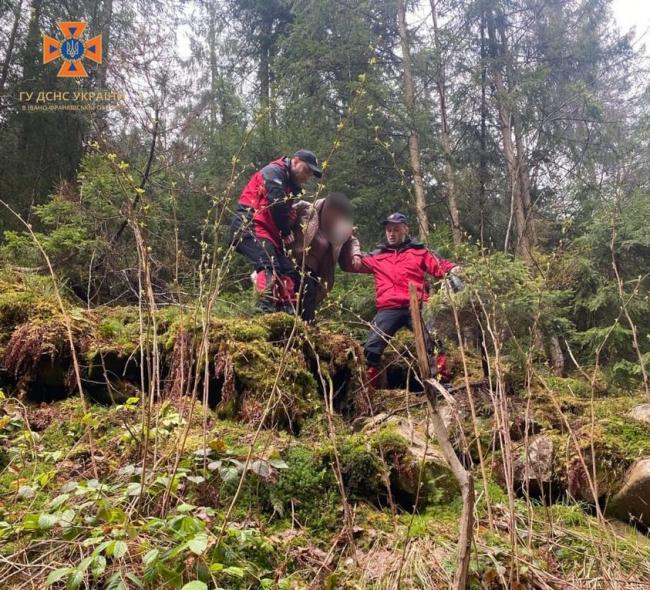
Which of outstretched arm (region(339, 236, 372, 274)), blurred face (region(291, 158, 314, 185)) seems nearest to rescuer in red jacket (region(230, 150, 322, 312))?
blurred face (region(291, 158, 314, 185))

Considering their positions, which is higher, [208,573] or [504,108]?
[504,108]

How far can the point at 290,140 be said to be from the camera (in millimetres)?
9102

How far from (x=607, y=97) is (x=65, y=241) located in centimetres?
1268

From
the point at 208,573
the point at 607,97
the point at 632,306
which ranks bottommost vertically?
the point at 208,573

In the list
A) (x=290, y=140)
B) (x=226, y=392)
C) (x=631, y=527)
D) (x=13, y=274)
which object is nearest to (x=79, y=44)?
(x=290, y=140)

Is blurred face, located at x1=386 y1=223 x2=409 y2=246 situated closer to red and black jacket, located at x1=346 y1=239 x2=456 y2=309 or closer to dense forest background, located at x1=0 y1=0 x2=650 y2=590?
red and black jacket, located at x1=346 y1=239 x2=456 y2=309

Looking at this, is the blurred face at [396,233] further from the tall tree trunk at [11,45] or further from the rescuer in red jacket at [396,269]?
the tall tree trunk at [11,45]

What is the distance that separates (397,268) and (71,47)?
29.7ft

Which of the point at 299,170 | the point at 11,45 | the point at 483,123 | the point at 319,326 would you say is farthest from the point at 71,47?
the point at 319,326

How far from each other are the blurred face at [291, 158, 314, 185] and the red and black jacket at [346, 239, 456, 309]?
46.9 inches

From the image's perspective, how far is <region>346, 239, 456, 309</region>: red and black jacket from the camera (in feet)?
17.3

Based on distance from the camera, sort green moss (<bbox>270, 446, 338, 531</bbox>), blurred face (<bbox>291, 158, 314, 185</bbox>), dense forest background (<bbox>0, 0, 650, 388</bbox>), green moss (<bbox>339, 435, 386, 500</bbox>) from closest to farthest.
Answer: green moss (<bbox>270, 446, 338, 531</bbox>) → green moss (<bbox>339, 435, 386, 500</bbox>) → blurred face (<bbox>291, 158, 314, 185</bbox>) → dense forest background (<bbox>0, 0, 650, 388</bbox>)

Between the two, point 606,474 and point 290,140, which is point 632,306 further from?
point 290,140

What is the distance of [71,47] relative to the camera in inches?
387
